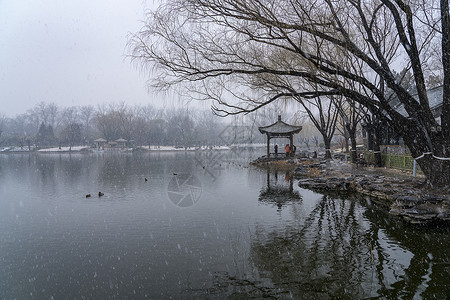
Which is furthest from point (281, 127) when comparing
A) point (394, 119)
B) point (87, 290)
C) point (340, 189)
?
point (87, 290)

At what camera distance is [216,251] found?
553cm

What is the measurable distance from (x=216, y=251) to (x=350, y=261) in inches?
94.6

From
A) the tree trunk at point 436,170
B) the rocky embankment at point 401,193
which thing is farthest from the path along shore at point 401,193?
the tree trunk at point 436,170

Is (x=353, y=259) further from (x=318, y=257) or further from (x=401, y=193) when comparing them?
(x=401, y=193)

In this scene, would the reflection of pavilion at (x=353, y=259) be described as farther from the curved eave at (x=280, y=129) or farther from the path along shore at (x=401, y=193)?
the curved eave at (x=280, y=129)

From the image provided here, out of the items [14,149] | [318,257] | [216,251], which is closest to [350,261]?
[318,257]

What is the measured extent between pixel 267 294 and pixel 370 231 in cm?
371

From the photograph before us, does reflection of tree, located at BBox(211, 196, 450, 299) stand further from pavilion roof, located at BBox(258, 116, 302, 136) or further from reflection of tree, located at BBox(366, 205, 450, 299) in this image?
pavilion roof, located at BBox(258, 116, 302, 136)

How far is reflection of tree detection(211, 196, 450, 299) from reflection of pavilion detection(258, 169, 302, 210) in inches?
98.1

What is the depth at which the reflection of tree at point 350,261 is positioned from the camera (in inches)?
161

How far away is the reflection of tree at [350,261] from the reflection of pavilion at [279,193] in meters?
2.49

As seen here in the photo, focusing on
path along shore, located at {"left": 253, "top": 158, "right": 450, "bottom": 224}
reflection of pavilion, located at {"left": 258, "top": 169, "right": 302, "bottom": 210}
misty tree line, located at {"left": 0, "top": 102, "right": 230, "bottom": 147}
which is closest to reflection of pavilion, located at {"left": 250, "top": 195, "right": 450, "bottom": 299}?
path along shore, located at {"left": 253, "top": 158, "right": 450, "bottom": 224}

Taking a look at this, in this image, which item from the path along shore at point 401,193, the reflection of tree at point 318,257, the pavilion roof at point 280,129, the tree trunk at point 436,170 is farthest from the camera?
the pavilion roof at point 280,129

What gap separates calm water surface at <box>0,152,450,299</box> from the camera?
4.21 meters
